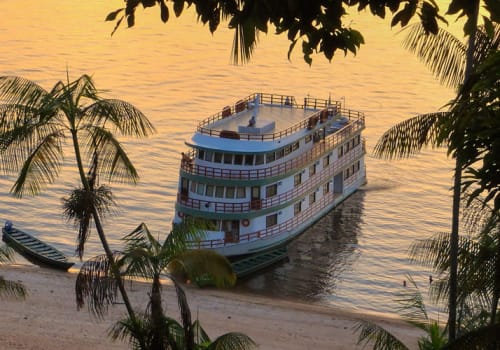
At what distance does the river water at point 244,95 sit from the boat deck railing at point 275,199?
172cm

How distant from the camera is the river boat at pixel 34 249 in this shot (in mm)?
35500

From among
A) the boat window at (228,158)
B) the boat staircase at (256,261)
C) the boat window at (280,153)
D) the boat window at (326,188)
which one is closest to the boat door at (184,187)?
the boat window at (228,158)

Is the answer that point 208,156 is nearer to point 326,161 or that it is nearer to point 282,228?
point 282,228

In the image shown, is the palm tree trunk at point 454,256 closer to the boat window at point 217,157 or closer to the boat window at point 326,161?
the boat window at point 217,157

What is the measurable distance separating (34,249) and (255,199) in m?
7.51

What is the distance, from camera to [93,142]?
1630 cm

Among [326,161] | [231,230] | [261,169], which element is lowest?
[231,230]

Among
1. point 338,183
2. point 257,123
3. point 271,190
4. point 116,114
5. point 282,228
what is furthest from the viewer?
point 338,183

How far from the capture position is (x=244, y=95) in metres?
57.1

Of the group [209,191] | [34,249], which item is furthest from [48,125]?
[34,249]

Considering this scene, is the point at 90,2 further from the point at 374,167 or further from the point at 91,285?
the point at 91,285

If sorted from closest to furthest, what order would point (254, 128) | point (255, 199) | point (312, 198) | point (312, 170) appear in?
point (255, 199) < point (254, 128) < point (312, 170) < point (312, 198)

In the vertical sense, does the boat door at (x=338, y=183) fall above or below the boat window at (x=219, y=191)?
below

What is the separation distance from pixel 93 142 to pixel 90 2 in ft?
229
